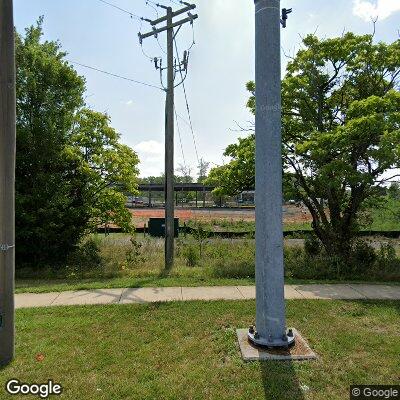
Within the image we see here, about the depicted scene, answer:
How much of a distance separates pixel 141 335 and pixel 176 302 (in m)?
1.53

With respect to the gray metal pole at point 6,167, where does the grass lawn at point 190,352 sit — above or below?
below

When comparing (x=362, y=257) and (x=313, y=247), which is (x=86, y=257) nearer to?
(x=313, y=247)

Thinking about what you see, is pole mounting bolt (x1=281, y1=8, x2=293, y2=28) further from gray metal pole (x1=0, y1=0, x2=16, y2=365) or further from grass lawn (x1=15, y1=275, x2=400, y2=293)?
grass lawn (x1=15, y1=275, x2=400, y2=293)

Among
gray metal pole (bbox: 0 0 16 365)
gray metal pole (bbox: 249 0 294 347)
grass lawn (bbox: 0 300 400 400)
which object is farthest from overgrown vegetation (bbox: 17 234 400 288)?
gray metal pole (bbox: 0 0 16 365)

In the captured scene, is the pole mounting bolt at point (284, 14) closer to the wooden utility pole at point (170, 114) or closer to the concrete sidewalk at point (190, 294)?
the concrete sidewalk at point (190, 294)

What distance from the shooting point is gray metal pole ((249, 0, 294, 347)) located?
13.9 feet

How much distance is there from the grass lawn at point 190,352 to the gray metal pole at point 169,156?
4.28 m

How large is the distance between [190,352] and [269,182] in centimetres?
230

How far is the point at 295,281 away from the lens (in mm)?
8266

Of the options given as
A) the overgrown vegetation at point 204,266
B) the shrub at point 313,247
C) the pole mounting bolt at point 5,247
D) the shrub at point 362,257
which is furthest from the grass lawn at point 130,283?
the pole mounting bolt at point 5,247

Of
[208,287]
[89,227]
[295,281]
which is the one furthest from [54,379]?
[89,227]

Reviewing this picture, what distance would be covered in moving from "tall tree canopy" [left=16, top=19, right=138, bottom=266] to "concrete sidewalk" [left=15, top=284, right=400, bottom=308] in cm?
390

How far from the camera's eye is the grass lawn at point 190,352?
3.60 m

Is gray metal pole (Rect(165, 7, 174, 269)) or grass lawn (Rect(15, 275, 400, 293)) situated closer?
grass lawn (Rect(15, 275, 400, 293))
